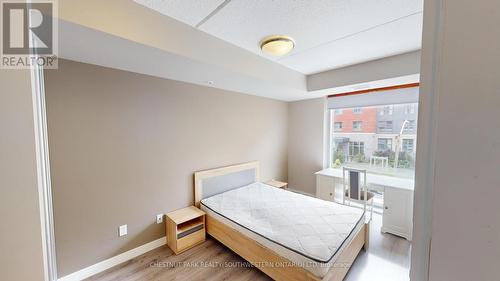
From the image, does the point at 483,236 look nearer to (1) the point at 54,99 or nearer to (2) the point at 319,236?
(2) the point at 319,236

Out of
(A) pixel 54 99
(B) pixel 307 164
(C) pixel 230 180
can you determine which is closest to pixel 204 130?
(C) pixel 230 180

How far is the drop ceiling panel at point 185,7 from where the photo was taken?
142cm

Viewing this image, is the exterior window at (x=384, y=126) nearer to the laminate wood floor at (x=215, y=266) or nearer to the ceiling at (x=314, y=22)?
the ceiling at (x=314, y=22)

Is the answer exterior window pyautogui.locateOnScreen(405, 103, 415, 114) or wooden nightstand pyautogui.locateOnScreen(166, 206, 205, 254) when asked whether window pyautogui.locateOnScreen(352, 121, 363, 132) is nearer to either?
exterior window pyautogui.locateOnScreen(405, 103, 415, 114)

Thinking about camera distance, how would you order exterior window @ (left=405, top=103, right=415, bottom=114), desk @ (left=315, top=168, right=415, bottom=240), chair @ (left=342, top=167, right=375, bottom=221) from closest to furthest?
desk @ (left=315, top=168, right=415, bottom=240) < chair @ (left=342, top=167, right=375, bottom=221) < exterior window @ (left=405, top=103, right=415, bottom=114)

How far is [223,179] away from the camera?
307 centimetres

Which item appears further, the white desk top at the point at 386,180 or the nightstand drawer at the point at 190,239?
the white desk top at the point at 386,180

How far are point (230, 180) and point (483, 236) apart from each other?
9.82 ft

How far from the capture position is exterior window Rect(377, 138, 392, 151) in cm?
327

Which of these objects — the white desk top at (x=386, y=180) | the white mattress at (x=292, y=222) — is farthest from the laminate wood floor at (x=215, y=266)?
the white desk top at (x=386, y=180)

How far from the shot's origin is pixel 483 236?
319mm

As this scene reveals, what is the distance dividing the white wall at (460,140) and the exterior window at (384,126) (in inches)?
139

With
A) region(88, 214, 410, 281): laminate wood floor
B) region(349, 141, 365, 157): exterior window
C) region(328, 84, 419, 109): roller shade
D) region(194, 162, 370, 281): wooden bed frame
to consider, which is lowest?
region(88, 214, 410, 281): laminate wood floor

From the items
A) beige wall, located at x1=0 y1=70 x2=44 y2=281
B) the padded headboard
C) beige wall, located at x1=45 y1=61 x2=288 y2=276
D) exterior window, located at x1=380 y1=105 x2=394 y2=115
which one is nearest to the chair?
exterior window, located at x1=380 y1=105 x2=394 y2=115
